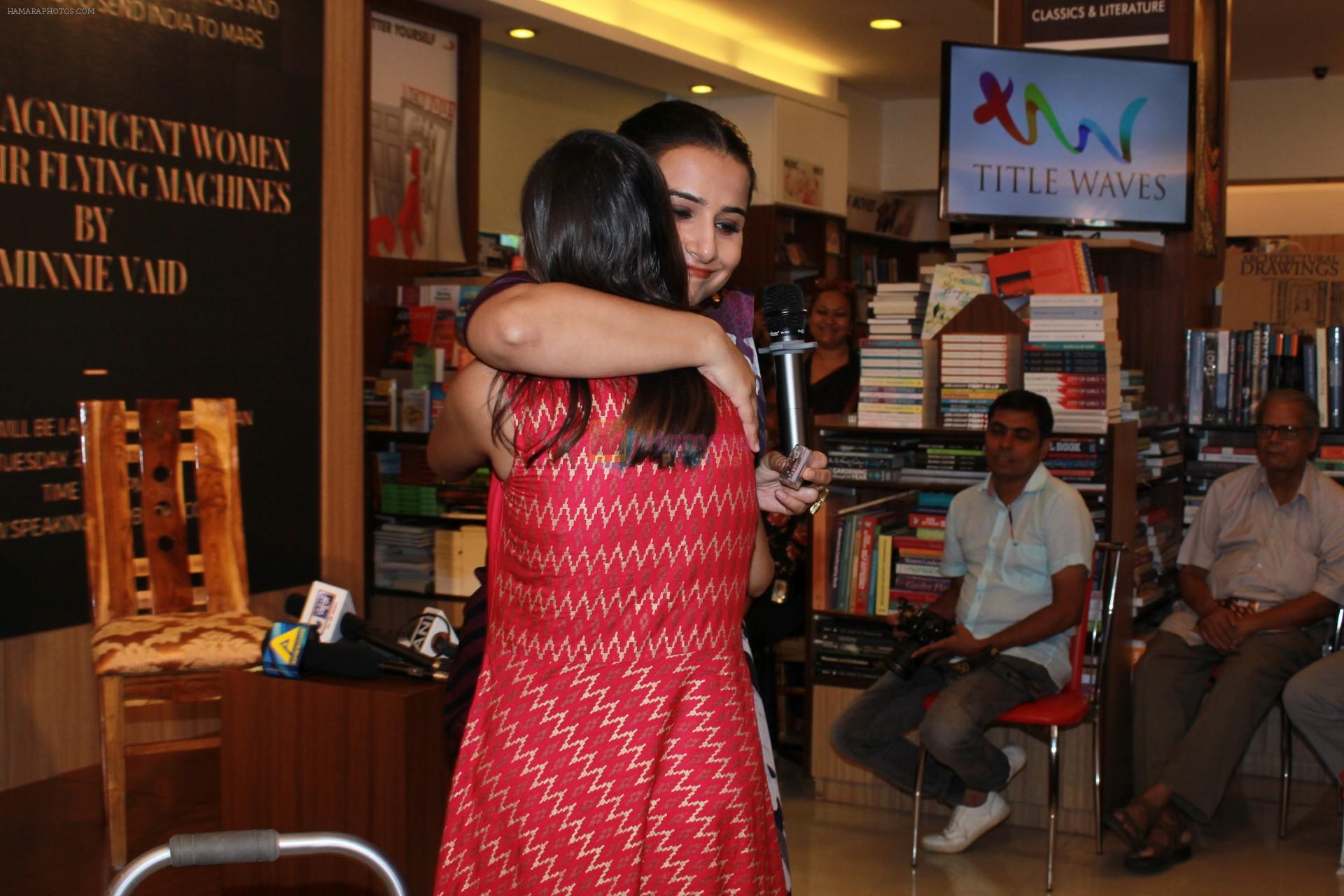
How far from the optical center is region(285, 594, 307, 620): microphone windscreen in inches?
116

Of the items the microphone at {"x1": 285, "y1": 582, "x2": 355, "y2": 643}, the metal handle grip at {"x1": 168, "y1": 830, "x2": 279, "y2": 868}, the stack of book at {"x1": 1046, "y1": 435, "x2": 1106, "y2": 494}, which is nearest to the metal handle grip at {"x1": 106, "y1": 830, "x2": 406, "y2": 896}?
the metal handle grip at {"x1": 168, "y1": 830, "x2": 279, "y2": 868}

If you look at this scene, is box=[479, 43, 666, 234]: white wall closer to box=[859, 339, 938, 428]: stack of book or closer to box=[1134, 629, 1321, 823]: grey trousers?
box=[859, 339, 938, 428]: stack of book

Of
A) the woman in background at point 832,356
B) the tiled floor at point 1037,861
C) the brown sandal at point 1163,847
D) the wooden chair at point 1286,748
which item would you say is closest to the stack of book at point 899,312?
the woman in background at point 832,356

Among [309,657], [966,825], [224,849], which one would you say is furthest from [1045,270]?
[224,849]

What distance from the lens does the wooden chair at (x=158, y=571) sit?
3.59m

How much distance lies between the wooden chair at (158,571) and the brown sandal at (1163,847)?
2511mm

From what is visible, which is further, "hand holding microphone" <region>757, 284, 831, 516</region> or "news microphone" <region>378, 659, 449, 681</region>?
"news microphone" <region>378, 659, 449, 681</region>

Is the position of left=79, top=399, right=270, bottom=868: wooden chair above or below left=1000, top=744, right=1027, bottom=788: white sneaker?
above

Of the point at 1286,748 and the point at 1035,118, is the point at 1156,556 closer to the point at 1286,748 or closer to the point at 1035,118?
the point at 1286,748

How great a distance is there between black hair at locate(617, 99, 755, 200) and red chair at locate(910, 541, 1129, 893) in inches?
105

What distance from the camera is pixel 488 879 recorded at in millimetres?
1291

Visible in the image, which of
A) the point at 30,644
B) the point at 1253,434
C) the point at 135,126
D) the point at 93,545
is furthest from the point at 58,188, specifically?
the point at 1253,434

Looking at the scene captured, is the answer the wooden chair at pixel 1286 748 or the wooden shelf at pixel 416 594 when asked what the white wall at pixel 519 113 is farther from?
the wooden chair at pixel 1286 748

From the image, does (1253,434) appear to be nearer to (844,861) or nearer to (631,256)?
(844,861)
